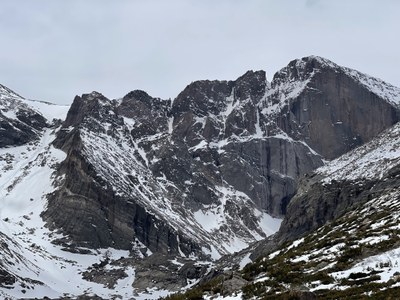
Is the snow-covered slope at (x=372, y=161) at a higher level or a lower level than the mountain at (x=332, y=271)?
higher

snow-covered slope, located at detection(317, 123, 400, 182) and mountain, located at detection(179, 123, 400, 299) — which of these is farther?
snow-covered slope, located at detection(317, 123, 400, 182)

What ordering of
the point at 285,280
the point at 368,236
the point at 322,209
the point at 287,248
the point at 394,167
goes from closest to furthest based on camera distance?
the point at 285,280
the point at 368,236
the point at 287,248
the point at 394,167
the point at 322,209

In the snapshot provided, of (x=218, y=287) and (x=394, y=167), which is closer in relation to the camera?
(x=218, y=287)

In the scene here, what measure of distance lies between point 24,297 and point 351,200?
84.7m

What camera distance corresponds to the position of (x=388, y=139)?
327 ft

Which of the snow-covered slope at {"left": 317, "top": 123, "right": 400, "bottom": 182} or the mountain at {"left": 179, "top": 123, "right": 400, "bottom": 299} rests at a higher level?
the snow-covered slope at {"left": 317, "top": 123, "right": 400, "bottom": 182}

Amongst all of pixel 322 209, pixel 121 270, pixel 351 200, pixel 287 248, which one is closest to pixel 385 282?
pixel 287 248

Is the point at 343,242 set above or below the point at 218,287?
above

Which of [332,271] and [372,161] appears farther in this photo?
[372,161]

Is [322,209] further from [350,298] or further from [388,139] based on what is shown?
[350,298]

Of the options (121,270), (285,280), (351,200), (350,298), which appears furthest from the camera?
(121,270)

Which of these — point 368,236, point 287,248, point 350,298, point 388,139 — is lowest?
point 350,298

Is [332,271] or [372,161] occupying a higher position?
[372,161]

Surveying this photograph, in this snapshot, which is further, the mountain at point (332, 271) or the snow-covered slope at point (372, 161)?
the snow-covered slope at point (372, 161)
